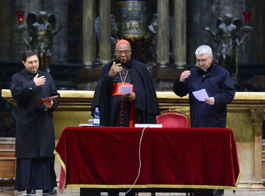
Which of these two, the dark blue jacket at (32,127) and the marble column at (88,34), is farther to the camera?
the marble column at (88,34)

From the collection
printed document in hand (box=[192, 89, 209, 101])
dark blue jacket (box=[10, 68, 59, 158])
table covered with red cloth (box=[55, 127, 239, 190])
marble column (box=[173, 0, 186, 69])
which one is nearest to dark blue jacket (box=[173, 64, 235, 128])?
printed document in hand (box=[192, 89, 209, 101])

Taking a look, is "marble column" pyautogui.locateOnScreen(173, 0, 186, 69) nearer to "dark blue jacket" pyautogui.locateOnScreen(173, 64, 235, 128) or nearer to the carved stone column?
the carved stone column

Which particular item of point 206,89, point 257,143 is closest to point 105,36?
point 257,143

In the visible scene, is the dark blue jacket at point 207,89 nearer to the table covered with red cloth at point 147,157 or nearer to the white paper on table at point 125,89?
the white paper on table at point 125,89

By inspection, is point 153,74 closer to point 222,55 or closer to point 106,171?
point 222,55

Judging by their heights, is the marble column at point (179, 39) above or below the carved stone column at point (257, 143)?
above

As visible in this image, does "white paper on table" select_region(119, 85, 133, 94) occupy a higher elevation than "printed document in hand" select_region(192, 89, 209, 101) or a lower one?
higher

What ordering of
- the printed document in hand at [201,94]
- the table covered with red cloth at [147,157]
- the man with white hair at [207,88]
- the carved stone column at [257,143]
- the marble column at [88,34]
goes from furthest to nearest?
the marble column at [88,34]
the carved stone column at [257,143]
the man with white hair at [207,88]
the printed document in hand at [201,94]
the table covered with red cloth at [147,157]

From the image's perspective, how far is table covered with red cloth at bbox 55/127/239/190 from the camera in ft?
24.3

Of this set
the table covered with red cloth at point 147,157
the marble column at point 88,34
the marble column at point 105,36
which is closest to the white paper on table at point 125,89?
the table covered with red cloth at point 147,157

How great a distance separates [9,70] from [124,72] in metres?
13.1

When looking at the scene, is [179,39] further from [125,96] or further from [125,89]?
[125,89]

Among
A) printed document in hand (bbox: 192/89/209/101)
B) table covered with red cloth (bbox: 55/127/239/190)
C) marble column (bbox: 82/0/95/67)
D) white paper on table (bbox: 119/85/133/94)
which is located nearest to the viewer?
table covered with red cloth (bbox: 55/127/239/190)

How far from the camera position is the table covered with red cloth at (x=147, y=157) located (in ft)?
24.3
